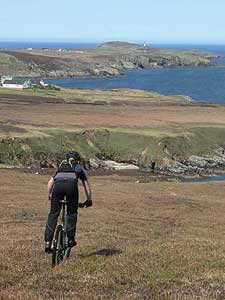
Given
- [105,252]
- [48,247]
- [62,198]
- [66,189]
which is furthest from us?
[105,252]

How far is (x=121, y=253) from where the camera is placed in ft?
55.4

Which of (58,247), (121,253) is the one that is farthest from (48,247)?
(121,253)

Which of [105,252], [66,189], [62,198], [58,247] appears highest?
[66,189]

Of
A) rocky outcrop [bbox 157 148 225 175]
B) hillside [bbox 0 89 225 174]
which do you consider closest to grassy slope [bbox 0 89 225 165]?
hillside [bbox 0 89 225 174]

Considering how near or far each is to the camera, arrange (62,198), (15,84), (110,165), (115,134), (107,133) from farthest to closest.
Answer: (15,84) → (115,134) → (107,133) → (110,165) → (62,198)

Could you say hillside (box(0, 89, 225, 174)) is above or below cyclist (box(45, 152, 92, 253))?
below

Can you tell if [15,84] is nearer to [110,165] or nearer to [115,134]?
[115,134]

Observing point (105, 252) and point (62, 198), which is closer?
point (62, 198)

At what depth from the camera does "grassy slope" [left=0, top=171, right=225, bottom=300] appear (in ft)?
37.8

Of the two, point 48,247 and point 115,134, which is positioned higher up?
point 48,247

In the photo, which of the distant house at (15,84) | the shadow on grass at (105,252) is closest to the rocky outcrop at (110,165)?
the shadow on grass at (105,252)

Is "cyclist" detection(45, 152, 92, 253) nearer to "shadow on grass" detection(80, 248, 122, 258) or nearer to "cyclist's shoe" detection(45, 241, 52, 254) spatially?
"cyclist's shoe" detection(45, 241, 52, 254)

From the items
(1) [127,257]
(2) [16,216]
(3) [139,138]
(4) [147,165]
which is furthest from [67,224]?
(3) [139,138]

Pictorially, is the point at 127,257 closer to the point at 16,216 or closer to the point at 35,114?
the point at 16,216
